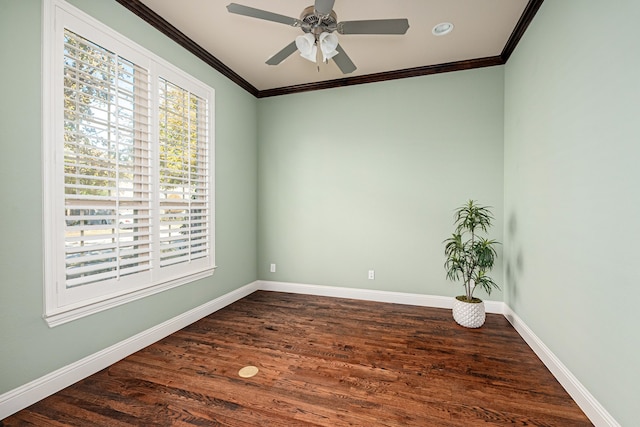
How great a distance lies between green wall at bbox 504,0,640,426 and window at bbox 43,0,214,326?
316cm

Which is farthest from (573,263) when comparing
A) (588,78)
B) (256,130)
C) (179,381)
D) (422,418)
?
(256,130)

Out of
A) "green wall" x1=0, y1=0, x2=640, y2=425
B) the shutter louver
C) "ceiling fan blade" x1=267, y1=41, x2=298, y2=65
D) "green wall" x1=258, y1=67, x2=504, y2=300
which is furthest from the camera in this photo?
"green wall" x1=258, y1=67, x2=504, y2=300

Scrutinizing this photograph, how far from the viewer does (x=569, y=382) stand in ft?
6.09

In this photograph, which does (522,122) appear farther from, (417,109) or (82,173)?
(82,173)

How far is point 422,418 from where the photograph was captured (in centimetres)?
166

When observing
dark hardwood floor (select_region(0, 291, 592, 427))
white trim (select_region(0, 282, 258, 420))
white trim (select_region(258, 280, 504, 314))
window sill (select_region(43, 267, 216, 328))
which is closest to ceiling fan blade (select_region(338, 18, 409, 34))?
dark hardwood floor (select_region(0, 291, 592, 427))

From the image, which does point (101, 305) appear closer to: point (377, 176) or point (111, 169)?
point (111, 169)

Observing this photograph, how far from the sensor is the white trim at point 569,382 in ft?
5.05

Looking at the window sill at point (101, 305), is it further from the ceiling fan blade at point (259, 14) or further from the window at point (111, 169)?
the ceiling fan blade at point (259, 14)

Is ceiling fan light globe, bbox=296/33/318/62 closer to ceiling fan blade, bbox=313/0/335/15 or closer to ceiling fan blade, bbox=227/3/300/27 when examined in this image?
ceiling fan blade, bbox=227/3/300/27

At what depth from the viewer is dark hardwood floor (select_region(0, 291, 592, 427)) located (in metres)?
1.67

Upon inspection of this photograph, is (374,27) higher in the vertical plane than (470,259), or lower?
higher

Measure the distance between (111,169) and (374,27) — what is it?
87.8 inches

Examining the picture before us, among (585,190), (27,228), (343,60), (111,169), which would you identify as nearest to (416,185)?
(343,60)
